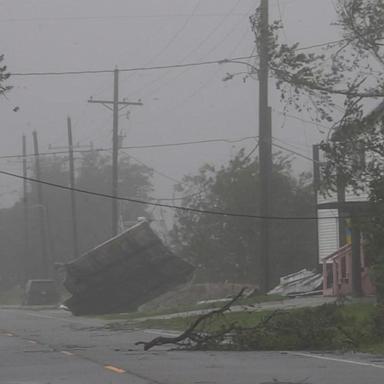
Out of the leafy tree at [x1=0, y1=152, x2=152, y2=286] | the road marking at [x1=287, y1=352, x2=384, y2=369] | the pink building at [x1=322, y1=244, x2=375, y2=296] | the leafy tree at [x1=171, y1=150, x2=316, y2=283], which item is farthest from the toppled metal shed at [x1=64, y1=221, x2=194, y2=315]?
the leafy tree at [x1=0, y1=152, x2=152, y2=286]

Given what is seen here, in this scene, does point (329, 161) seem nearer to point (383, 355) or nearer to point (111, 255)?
point (383, 355)

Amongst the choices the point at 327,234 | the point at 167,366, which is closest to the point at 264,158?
the point at 327,234

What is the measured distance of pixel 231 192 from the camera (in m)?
55.3

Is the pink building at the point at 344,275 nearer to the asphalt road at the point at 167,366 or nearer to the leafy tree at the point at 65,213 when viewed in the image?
the asphalt road at the point at 167,366

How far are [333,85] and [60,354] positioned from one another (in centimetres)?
1099

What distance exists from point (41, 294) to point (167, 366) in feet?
157

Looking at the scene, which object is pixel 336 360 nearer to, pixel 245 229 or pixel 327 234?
pixel 327 234

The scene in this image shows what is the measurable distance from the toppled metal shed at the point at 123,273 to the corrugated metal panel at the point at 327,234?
745 centimetres

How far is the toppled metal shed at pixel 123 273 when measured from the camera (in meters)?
38.4

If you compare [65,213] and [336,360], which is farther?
[65,213]

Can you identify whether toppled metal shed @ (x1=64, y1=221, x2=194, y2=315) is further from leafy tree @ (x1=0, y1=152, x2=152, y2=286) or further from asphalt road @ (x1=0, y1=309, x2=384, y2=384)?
leafy tree @ (x1=0, y1=152, x2=152, y2=286)

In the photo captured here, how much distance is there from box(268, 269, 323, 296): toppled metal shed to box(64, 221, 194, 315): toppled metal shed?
3.93 meters

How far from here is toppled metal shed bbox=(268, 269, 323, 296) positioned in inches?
1465

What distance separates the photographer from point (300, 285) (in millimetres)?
38875
